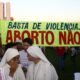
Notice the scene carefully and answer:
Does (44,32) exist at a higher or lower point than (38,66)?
lower

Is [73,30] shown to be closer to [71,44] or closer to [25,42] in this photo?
[71,44]

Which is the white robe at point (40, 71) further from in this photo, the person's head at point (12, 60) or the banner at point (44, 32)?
the banner at point (44, 32)

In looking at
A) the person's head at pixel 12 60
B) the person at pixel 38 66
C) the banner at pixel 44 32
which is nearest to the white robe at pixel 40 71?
the person at pixel 38 66

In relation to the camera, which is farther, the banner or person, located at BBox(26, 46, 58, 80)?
the banner

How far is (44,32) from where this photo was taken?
41.9 ft

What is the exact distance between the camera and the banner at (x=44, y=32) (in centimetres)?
1247

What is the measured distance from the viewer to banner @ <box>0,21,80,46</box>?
40.9ft

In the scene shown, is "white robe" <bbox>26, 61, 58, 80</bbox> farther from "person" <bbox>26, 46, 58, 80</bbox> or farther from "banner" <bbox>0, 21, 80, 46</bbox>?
→ "banner" <bbox>0, 21, 80, 46</bbox>

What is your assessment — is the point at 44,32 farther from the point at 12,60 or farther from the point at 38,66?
the point at 12,60

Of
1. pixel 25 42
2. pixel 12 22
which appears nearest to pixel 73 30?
pixel 12 22

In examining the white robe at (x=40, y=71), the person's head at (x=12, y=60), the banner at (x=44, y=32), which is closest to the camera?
the person's head at (x=12, y=60)

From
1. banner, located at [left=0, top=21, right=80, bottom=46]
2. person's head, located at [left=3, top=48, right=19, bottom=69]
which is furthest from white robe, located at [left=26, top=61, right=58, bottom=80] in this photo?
banner, located at [left=0, top=21, right=80, bottom=46]

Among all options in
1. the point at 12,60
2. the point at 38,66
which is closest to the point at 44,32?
the point at 38,66

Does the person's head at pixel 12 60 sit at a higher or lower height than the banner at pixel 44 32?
higher
